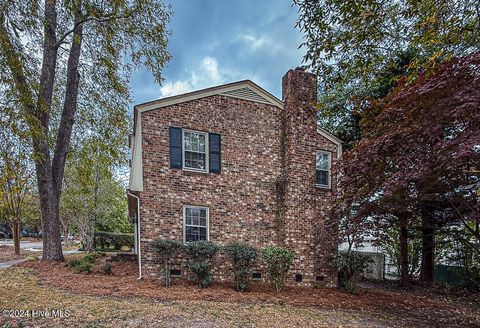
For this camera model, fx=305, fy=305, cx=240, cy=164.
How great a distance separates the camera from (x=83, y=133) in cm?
1331

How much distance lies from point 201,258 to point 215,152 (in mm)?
3323

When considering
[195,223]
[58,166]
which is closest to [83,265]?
[195,223]

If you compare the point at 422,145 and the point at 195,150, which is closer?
the point at 422,145

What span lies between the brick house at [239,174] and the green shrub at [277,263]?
64 cm

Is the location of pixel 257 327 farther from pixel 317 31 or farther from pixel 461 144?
pixel 317 31

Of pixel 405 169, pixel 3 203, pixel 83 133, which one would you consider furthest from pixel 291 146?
pixel 3 203

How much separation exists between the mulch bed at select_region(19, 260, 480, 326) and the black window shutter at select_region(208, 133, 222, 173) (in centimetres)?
359

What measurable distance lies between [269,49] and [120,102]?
5.93 metres

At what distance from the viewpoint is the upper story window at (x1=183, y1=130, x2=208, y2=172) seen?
9727 mm

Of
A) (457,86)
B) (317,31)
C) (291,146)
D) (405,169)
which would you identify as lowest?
(405,169)

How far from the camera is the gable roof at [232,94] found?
9.47m

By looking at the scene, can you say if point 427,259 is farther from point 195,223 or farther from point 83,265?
point 83,265

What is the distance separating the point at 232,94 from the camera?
10367 millimetres

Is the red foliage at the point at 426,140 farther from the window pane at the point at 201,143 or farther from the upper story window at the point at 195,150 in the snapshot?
the window pane at the point at 201,143
